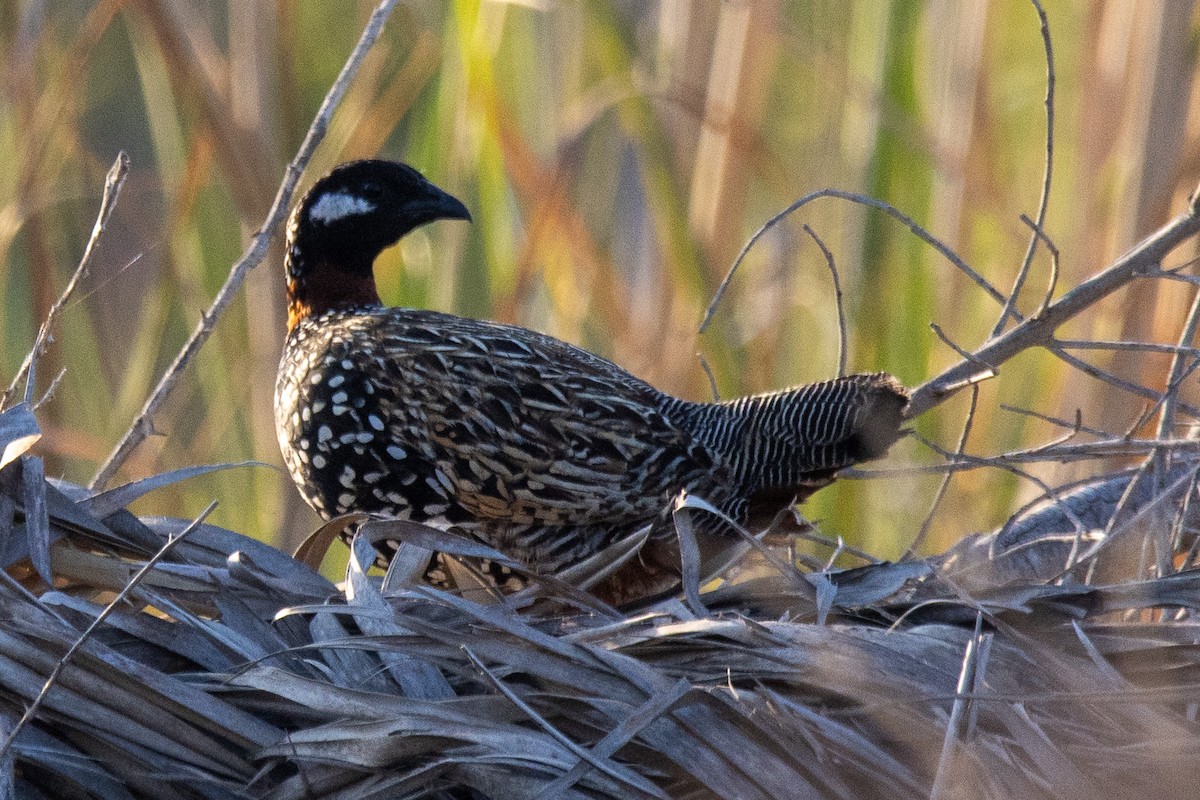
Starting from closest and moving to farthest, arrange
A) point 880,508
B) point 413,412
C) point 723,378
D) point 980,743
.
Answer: point 980,743 → point 413,412 → point 723,378 → point 880,508

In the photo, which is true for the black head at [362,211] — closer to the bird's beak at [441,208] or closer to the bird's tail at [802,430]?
the bird's beak at [441,208]

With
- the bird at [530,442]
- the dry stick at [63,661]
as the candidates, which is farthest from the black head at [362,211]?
the dry stick at [63,661]

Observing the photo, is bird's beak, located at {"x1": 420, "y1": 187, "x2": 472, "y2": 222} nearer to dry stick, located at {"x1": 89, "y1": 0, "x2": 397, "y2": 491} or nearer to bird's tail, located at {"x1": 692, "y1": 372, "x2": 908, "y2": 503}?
bird's tail, located at {"x1": 692, "y1": 372, "x2": 908, "y2": 503}

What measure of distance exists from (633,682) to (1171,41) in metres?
1.97

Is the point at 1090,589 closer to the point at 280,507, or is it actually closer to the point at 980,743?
the point at 980,743

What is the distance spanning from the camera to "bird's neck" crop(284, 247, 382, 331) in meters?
3.24

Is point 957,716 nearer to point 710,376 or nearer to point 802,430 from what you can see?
point 710,376

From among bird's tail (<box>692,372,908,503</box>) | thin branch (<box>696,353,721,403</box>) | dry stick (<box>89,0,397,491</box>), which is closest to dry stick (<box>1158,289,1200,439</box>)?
bird's tail (<box>692,372,908,503</box>)

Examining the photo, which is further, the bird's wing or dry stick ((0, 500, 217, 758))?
the bird's wing

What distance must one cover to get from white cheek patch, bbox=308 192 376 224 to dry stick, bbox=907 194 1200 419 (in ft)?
4.90

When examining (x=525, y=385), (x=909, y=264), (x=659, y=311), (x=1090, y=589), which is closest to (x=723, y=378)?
(x=659, y=311)

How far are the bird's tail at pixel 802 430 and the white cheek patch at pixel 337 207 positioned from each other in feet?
2.84

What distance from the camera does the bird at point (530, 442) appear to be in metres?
2.60

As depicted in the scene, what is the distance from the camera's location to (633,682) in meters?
1.49
